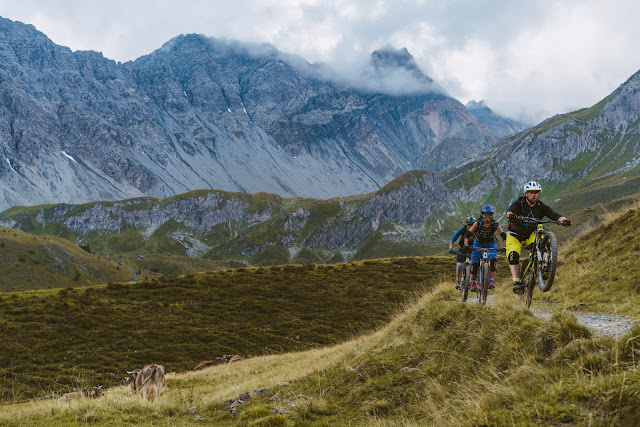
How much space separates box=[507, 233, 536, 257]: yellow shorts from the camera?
45.0 feet

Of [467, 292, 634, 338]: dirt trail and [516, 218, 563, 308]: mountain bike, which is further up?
[516, 218, 563, 308]: mountain bike

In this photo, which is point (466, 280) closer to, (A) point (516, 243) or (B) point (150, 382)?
(A) point (516, 243)

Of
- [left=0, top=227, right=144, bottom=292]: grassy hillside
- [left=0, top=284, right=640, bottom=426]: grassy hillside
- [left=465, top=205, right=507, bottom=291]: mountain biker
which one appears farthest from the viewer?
[left=0, top=227, right=144, bottom=292]: grassy hillside

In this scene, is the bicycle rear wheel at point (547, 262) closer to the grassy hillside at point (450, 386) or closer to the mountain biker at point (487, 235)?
the grassy hillside at point (450, 386)

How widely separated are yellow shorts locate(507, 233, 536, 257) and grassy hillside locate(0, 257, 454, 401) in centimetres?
2901

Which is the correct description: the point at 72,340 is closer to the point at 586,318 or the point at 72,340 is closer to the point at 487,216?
the point at 487,216

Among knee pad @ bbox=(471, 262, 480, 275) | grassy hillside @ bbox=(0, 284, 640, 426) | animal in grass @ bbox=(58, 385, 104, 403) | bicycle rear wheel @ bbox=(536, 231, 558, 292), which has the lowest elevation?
animal in grass @ bbox=(58, 385, 104, 403)

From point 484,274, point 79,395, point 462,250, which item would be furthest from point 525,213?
point 79,395

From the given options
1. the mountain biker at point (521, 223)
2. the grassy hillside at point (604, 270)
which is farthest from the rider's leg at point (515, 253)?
the grassy hillside at point (604, 270)

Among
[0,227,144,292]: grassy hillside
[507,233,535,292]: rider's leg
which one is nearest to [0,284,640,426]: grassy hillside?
[507,233,535,292]: rider's leg

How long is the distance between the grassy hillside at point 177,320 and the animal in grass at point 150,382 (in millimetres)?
16025

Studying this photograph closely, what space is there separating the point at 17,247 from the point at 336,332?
180 meters

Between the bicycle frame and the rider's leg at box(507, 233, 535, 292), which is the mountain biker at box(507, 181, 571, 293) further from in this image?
the bicycle frame

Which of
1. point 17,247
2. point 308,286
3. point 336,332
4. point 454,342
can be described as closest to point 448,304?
point 454,342
